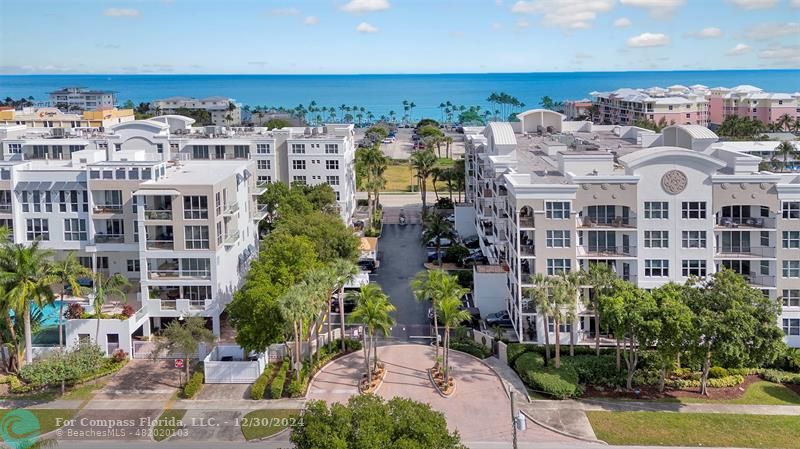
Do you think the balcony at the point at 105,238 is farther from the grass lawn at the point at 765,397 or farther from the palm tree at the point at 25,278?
the grass lawn at the point at 765,397

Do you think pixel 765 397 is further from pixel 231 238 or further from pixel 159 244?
pixel 159 244

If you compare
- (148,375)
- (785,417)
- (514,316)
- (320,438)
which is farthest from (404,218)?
(320,438)

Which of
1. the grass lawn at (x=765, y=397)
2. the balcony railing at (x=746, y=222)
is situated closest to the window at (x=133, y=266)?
the grass lawn at (x=765, y=397)

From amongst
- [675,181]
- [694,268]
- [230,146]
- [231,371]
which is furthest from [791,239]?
[230,146]

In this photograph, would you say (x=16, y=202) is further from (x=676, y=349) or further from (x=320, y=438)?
(x=676, y=349)

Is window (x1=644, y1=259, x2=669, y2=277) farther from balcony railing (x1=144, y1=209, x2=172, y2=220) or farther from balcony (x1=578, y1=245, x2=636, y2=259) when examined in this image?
balcony railing (x1=144, y1=209, x2=172, y2=220)
